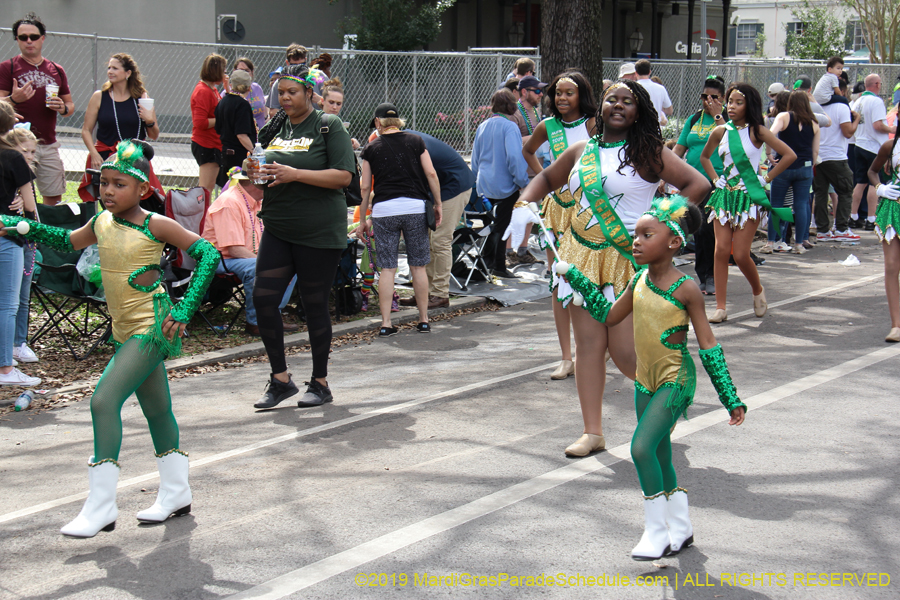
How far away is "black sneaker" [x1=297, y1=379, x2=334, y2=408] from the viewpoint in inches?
237

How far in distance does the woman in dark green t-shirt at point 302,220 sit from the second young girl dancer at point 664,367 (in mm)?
2607

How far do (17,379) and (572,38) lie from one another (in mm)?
7913

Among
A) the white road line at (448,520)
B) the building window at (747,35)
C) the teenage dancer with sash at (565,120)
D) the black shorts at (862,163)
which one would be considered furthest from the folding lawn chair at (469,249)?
the building window at (747,35)

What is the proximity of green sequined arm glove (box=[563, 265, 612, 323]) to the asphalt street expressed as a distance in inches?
37.8

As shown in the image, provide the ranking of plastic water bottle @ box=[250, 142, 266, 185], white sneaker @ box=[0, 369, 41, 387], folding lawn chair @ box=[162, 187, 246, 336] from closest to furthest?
plastic water bottle @ box=[250, 142, 266, 185] → white sneaker @ box=[0, 369, 41, 387] → folding lawn chair @ box=[162, 187, 246, 336]

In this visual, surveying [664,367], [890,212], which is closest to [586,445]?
[664,367]

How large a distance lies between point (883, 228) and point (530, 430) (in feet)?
12.1

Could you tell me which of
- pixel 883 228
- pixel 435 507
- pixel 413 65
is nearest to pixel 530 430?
pixel 435 507

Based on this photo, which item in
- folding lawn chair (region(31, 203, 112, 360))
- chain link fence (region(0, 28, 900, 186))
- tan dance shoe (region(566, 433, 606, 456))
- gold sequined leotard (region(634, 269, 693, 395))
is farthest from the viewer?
chain link fence (region(0, 28, 900, 186))

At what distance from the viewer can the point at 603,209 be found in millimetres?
4711

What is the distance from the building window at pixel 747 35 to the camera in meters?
58.0

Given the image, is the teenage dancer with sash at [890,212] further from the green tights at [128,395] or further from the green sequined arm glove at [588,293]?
the green tights at [128,395]

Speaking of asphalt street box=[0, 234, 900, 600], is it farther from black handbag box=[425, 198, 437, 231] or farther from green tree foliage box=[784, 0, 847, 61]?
green tree foliage box=[784, 0, 847, 61]

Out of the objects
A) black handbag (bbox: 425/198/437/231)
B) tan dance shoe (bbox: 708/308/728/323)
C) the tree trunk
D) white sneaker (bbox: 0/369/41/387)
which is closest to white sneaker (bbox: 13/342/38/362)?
white sneaker (bbox: 0/369/41/387)
